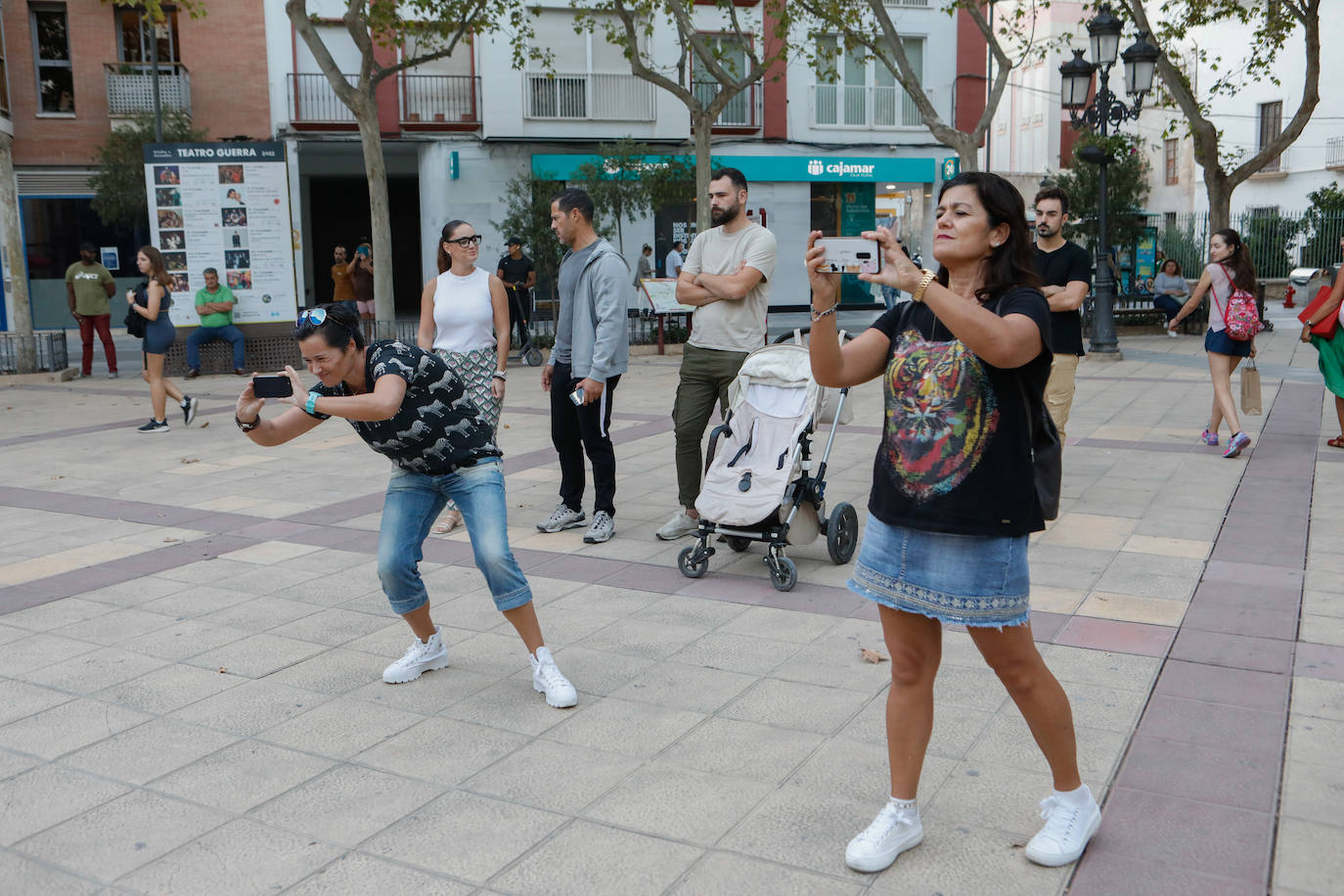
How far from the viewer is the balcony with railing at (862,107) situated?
2908cm

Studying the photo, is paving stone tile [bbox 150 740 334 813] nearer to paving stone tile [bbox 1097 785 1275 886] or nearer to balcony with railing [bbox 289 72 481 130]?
paving stone tile [bbox 1097 785 1275 886]

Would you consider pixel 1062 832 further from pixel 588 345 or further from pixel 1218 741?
pixel 588 345

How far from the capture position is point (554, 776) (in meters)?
3.59

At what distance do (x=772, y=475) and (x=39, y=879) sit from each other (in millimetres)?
3471

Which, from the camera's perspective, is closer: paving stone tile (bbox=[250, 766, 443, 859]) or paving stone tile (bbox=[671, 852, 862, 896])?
paving stone tile (bbox=[671, 852, 862, 896])

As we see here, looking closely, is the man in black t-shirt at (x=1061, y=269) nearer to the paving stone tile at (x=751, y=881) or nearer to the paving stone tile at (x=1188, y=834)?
the paving stone tile at (x=1188, y=834)

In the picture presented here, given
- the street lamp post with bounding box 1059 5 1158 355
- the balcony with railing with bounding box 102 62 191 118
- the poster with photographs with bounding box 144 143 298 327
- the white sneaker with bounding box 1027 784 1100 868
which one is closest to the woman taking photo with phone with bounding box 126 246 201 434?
the poster with photographs with bounding box 144 143 298 327

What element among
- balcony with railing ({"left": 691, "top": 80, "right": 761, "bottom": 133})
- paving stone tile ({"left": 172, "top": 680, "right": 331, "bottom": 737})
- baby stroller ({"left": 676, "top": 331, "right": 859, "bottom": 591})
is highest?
balcony with railing ({"left": 691, "top": 80, "right": 761, "bottom": 133})

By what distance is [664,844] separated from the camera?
3145 mm

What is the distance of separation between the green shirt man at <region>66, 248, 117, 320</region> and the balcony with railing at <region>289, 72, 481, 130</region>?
10470 mm

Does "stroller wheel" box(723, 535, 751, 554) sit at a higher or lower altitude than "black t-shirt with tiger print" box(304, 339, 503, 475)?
lower

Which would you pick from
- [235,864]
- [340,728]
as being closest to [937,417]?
[235,864]

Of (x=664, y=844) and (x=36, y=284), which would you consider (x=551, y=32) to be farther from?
(x=664, y=844)

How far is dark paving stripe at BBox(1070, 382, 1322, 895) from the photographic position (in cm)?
297
